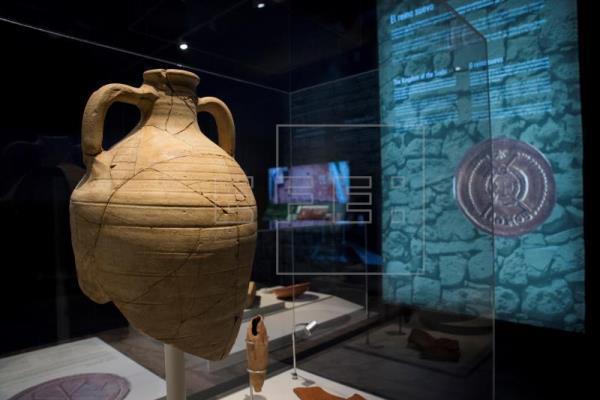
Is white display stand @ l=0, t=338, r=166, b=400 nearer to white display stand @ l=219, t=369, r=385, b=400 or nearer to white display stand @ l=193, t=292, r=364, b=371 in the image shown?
white display stand @ l=219, t=369, r=385, b=400

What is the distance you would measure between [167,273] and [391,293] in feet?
4.69

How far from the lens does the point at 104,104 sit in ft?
3.27

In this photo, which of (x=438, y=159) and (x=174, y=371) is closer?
(x=174, y=371)

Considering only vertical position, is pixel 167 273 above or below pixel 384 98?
below

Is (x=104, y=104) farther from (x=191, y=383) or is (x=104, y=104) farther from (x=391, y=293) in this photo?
(x=391, y=293)

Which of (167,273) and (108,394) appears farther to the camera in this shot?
(108,394)

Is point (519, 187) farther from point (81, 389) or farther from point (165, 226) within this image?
point (81, 389)

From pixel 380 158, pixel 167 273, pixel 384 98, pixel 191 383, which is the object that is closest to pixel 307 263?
pixel 380 158

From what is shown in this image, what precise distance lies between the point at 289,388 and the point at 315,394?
7.2 inches

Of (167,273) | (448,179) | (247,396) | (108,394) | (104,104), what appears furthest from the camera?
(448,179)

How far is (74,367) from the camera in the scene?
164 centimetres

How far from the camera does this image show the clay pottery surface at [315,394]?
5.65ft

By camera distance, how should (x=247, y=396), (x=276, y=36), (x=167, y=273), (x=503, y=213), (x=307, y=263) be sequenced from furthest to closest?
(x=503, y=213) < (x=276, y=36) < (x=307, y=263) < (x=247, y=396) < (x=167, y=273)

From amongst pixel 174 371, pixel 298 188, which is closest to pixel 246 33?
pixel 298 188
